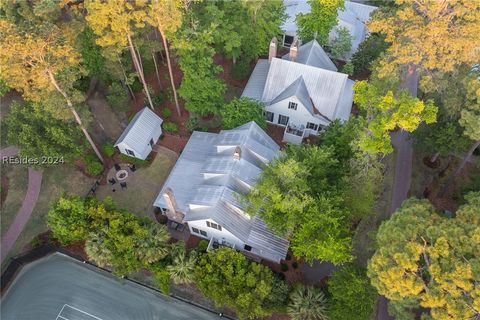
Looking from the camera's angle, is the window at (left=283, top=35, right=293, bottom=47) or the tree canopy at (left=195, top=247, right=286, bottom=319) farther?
the window at (left=283, top=35, right=293, bottom=47)

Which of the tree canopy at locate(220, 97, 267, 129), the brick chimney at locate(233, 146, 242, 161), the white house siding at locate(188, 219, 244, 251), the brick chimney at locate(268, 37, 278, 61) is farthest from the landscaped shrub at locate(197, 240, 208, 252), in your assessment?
the brick chimney at locate(268, 37, 278, 61)

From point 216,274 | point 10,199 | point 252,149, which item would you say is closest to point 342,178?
point 252,149

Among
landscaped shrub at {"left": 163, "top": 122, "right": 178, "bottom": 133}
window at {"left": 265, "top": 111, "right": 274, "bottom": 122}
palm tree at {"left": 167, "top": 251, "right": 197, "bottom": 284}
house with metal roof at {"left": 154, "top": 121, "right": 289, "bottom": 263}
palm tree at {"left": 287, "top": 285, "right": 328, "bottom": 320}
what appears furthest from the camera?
window at {"left": 265, "top": 111, "right": 274, "bottom": 122}

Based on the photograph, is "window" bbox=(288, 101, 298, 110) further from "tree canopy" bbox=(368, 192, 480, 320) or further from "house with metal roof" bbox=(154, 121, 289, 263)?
"tree canopy" bbox=(368, 192, 480, 320)

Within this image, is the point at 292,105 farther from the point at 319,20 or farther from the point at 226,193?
the point at 226,193

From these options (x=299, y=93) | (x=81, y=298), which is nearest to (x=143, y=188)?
(x=81, y=298)
